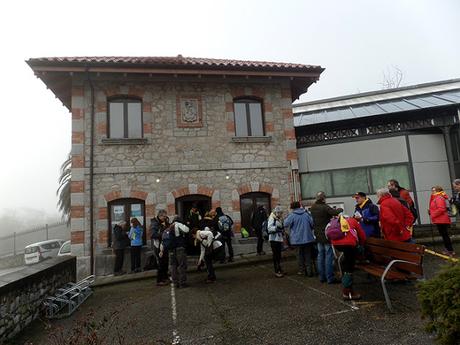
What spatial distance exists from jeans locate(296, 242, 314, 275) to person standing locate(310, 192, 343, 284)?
618 mm

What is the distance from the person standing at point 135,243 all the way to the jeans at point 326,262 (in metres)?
5.60

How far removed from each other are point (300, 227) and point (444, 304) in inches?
177

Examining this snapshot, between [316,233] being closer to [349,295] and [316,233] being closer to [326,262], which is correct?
[326,262]

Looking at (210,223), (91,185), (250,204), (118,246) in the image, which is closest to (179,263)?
(210,223)

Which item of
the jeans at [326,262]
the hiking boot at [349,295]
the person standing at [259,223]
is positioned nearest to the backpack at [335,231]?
the hiking boot at [349,295]

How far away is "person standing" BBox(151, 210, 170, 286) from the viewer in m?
7.93

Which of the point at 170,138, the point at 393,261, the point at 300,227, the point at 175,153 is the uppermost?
the point at 170,138

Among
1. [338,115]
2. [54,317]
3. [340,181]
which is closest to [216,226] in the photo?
[54,317]

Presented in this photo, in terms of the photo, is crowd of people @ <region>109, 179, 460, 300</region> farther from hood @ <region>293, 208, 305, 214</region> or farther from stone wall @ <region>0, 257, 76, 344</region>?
stone wall @ <region>0, 257, 76, 344</region>

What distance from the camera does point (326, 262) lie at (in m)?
6.50

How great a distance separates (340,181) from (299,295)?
7.08 metres

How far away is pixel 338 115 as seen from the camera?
13133mm

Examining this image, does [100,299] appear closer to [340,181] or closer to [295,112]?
[340,181]

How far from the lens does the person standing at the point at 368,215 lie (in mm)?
6504
